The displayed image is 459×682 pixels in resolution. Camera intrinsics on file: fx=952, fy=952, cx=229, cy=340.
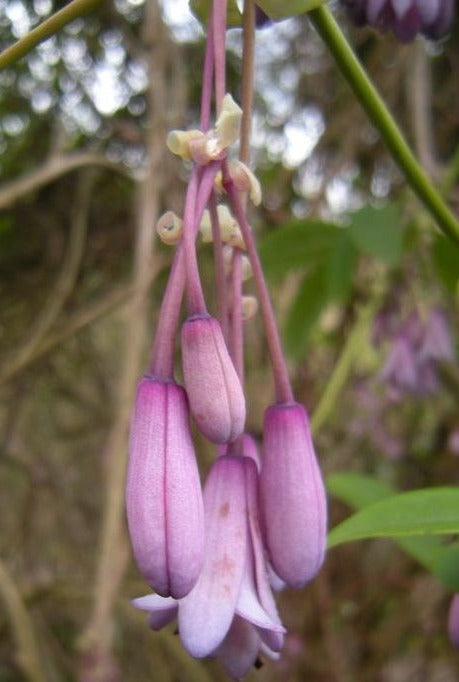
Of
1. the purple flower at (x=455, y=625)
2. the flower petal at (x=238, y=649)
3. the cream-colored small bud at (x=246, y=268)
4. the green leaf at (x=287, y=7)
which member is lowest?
the purple flower at (x=455, y=625)

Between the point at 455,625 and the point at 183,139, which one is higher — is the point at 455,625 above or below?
below

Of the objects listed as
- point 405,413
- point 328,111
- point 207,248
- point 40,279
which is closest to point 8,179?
point 40,279

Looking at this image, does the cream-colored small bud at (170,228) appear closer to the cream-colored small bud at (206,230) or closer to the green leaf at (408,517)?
the cream-colored small bud at (206,230)

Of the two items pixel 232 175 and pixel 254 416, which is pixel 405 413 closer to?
pixel 254 416

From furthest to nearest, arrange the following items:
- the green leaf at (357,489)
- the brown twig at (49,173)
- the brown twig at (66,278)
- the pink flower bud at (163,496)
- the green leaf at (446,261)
Answer: the brown twig at (66,278) → the brown twig at (49,173) → the green leaf at (446,261) → the green leaf at (357,489) → the pink flower bud at (163,496)

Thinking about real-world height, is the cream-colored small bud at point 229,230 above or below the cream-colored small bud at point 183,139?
below

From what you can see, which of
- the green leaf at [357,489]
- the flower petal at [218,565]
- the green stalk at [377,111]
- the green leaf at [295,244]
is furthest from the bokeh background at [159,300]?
the flower petal at [218,565]

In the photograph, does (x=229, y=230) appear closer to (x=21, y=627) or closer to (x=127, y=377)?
(x=127, y=377)

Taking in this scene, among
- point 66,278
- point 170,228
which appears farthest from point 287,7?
point 66,278
